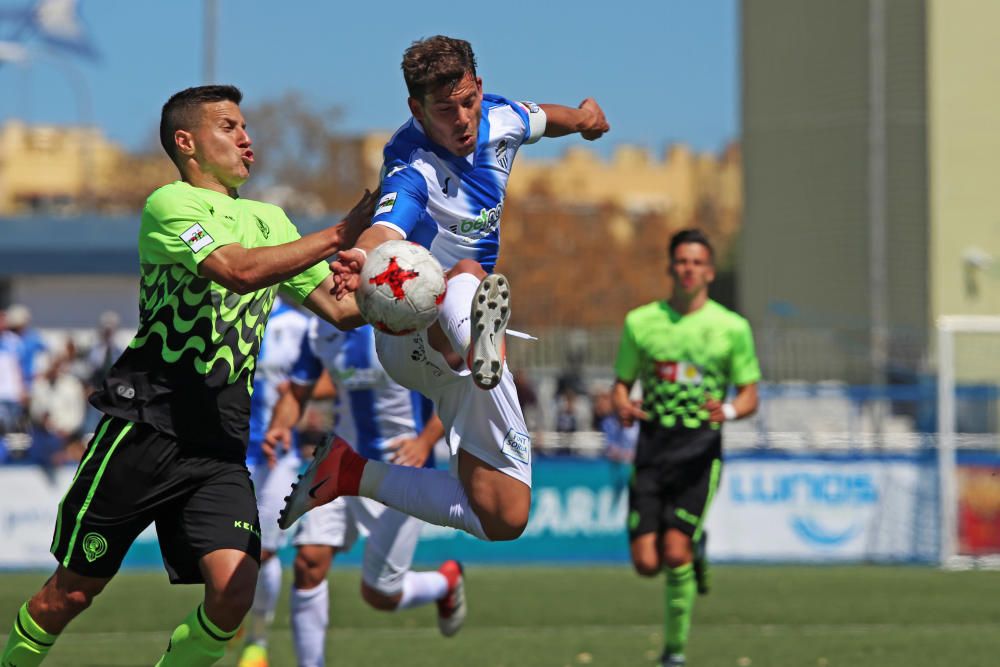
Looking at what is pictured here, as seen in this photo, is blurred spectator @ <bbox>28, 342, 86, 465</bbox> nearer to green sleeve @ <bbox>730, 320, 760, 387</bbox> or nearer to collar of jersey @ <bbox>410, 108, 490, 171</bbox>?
green sleeve @ <bbox>730, 320, 760, 387</bbox>

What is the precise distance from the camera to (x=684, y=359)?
10492 mm

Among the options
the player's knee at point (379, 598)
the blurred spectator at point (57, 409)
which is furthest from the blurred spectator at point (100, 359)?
the player's knee at point (379, 598)

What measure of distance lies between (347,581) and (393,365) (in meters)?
8.45

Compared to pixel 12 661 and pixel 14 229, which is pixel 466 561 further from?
pixel 14 229

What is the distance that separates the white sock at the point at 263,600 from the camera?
9.80m

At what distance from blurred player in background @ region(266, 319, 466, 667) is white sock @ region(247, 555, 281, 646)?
62cm

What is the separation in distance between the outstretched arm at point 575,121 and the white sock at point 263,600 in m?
3.38

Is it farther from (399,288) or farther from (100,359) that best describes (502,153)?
(100,359)

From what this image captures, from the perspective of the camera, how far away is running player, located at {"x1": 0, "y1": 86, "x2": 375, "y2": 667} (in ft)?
20.9

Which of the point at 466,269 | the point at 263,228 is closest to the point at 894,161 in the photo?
the point at 466,269

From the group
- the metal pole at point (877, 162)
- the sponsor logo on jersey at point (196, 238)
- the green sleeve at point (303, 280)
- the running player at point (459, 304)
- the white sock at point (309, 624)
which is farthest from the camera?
the metal pole at point (877, 162)

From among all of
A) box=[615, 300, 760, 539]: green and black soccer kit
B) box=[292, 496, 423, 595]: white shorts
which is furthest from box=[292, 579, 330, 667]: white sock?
box=[615, 300, 760, 539]: green and black soccer kit

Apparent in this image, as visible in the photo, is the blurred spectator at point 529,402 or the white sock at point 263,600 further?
the blurred spectator at point 529,402

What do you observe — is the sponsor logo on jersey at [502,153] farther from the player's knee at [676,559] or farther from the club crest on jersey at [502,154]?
the player's knee at [676,559]
